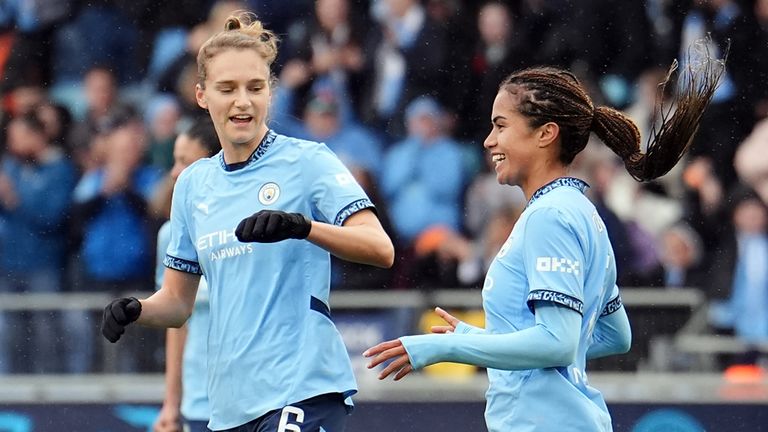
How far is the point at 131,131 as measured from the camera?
10.6 m

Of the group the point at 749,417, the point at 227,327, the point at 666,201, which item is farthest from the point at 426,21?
the point at 227,327

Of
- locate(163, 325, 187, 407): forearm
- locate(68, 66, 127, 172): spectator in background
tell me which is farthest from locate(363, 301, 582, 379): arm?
locate(68, 66, 127, 172): spectator in background

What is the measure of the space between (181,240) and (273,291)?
0.57 meters

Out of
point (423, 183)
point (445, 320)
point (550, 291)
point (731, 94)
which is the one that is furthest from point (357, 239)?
point (731, 94)

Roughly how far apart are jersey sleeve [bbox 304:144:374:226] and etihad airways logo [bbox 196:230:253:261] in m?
0.25

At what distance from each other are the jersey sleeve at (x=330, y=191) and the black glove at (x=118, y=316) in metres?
0.67

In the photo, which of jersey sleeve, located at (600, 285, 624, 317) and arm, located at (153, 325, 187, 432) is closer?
jersey sleeve, located at (600, 285, 624, 317)

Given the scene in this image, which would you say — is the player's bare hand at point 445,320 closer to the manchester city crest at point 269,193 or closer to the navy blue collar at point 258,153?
the manchester city crest at point 269,193

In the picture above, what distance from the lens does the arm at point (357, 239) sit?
4.40 m

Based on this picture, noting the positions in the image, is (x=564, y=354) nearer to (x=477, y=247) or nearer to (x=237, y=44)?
(x=237, y=44)

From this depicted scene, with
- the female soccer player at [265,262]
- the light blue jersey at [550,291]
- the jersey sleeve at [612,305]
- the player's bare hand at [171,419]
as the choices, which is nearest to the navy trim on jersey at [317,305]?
the female soccer player at [265,262]

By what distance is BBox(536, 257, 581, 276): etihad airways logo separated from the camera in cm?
404

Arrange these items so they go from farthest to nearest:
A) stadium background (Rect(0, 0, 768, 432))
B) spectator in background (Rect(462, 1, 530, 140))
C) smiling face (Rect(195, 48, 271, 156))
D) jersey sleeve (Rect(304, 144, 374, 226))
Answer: spectator in background (Rect(462, 1, 530, 140)) → stadium background (Rect(0, 0, 768, 432)) → smiling face (Rect(195, 48, 271, 156)) → jersey sleeve (Rect(304, 144, 374, 226))

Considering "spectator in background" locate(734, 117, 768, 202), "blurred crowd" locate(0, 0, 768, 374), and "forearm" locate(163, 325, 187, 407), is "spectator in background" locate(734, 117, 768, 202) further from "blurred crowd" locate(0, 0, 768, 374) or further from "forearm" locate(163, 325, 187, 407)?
"forearm" locate(163, 325, 187, 407)
